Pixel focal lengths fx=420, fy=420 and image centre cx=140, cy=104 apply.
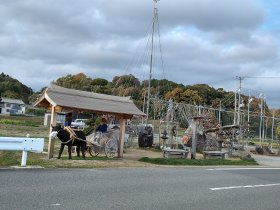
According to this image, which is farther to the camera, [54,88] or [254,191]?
[54,88]

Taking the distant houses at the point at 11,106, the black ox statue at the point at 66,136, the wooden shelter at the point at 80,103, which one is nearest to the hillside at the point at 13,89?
the distant houses at the point at 11,106

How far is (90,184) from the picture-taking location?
36.2 feet

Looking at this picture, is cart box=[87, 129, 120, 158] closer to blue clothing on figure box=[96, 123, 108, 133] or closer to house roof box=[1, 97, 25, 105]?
blue clothing on figure box=[96, 123, 108, 133]

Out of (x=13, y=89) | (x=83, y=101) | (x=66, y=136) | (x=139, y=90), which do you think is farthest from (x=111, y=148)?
(x=13, y=89)

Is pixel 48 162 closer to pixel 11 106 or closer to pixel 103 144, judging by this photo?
pixel 103 144

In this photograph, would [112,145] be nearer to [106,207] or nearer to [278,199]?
[278,199]

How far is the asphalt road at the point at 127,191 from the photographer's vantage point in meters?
8.62

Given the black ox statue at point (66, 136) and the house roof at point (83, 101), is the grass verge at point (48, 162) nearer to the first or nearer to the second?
the black ox statue at point (66, 136)

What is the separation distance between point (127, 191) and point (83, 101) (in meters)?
9.04

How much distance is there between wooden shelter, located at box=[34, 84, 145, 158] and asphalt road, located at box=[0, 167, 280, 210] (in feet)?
15.4

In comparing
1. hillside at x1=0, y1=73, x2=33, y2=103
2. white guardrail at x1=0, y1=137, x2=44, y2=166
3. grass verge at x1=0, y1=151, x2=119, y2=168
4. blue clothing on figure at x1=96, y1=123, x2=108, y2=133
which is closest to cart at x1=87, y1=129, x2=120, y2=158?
blue clothing on figure at x1=96, y1=123, x2=108, y2=133

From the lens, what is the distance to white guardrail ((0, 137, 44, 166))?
13.7 metres

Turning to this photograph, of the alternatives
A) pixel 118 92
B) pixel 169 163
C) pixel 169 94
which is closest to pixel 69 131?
pixel 169 163

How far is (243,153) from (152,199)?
720 inches
